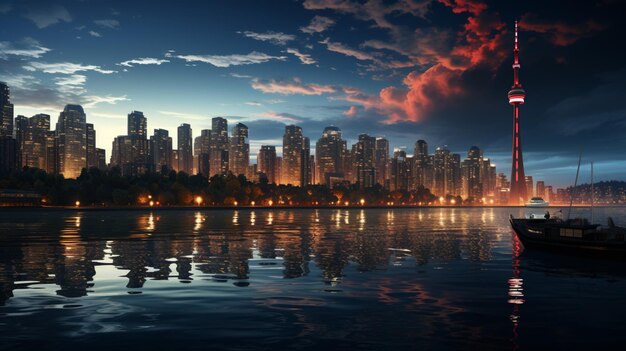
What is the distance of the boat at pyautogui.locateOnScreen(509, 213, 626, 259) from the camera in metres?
51.2

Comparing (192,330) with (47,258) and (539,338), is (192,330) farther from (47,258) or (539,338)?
(47,258)

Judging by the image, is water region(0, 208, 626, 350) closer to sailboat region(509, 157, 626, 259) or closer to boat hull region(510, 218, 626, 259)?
boat hull region(510, 218, 626, 259)

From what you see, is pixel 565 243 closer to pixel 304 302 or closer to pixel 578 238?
pixel 578 238

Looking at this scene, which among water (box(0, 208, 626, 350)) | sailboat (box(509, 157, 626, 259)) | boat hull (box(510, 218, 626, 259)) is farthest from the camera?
sailboat (box(509, 157, 626, 259))

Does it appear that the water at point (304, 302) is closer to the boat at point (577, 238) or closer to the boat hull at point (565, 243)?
the boat hull at point (565, 243)

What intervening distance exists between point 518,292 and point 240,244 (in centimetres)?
3983

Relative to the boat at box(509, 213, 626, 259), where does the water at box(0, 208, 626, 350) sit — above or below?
below

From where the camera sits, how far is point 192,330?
71.1ft

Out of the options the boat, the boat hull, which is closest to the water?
the boat hull

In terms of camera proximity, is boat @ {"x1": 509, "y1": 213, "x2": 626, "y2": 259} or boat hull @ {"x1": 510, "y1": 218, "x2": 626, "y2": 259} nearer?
boat hull @ {"x1": 510, "y1": 218, "x2": 626, "y2": 259}

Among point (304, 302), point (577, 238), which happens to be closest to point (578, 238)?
point (577, 238)

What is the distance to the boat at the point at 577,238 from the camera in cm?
5119

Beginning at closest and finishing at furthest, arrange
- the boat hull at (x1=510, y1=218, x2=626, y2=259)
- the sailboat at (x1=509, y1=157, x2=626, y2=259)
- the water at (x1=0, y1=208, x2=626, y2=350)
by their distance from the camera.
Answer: the water at (x1=0, y1=208, x2=626, y2=350) → the boat hull at (x1=510, y1=218, x2=626, y2=259) → the sailboat at (x1=509, y1=157, x2=626, y2=259)

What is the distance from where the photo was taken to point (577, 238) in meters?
55.3
